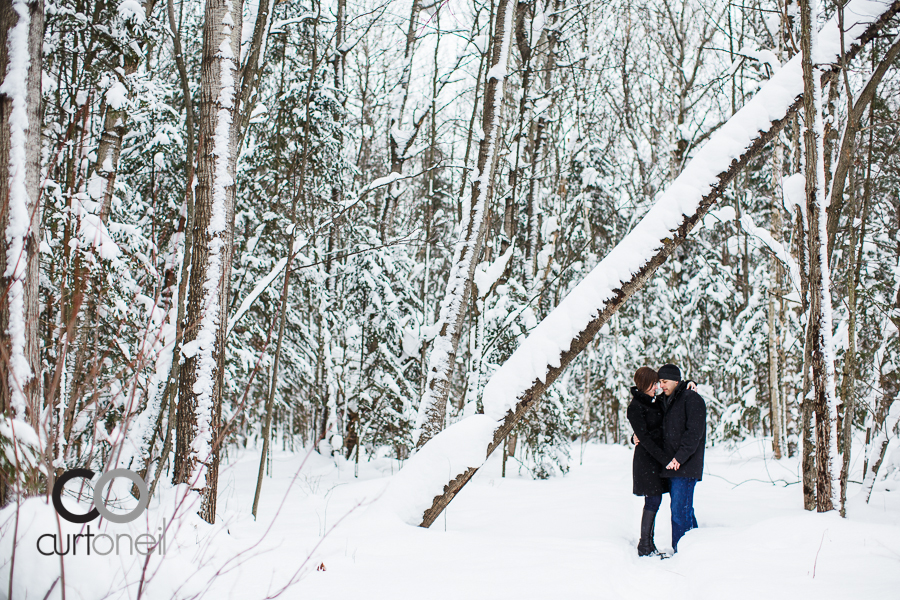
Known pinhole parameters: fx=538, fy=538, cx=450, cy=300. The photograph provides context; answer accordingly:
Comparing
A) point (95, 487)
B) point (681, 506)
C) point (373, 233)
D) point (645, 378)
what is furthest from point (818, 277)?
point (373, 233)

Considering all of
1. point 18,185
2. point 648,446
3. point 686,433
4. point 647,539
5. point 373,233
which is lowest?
point 647,539

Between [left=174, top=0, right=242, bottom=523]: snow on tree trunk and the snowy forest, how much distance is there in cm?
2

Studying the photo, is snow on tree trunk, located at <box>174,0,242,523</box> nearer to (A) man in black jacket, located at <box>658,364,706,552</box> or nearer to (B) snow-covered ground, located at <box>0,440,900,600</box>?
(B) snow-covered ground, located at <box>0,440,900,600</box>

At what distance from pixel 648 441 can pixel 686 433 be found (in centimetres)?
31

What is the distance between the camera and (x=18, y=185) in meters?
2.67

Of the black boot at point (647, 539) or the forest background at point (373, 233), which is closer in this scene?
the forest background at point (373, 233)

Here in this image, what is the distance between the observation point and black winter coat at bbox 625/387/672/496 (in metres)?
4.46

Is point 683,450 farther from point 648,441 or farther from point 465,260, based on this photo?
point 465,260

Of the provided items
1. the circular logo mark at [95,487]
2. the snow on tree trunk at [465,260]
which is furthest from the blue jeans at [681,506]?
the circular logo mark at [95,487]

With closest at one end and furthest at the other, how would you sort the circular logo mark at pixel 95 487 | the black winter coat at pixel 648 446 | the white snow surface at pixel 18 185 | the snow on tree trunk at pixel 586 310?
the circular logo mark at pixel 95 487 < the white snow surface at pixel 18 185 < the snow on tree trunk at pixel 586 310 < the black winter coat at pixel 648 446

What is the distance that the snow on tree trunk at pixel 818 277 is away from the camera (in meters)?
4.14

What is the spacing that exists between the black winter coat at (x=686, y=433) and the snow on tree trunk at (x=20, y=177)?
4276 millimetres

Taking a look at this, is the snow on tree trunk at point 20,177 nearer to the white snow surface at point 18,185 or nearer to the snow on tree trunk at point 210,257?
the white snow surface at point 18,185

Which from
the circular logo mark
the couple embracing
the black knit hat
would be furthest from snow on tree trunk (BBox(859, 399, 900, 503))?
the circular logo mark
